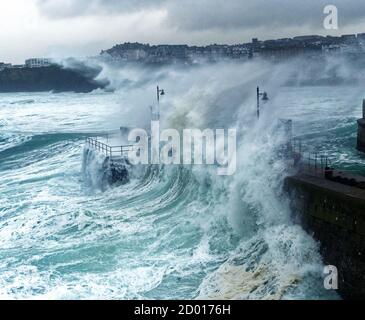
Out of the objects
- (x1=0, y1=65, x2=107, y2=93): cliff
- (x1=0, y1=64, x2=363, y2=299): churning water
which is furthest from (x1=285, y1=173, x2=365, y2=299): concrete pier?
(x1=0, y1=65, x2=107, y2=93): cliff

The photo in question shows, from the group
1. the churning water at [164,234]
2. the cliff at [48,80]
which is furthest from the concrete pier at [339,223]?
the cliff at [48,80]

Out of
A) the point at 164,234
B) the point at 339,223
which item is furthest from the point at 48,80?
the point at 339,223

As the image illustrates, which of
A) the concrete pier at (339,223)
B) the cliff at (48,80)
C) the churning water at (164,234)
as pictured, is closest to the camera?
the concrete pier at (339,223)

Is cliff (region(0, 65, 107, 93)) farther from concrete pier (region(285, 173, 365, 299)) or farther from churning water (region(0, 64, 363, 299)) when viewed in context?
concrete pier (region(285, 173, 365, 299))

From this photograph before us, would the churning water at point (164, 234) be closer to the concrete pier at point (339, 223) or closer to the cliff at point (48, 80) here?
the concrete pier at point (339, 223)

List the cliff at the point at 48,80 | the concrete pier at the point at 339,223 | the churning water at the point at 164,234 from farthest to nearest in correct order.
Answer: the cliff at the point at 48,80 → the churning water at the point at 164,234 → the concrete pier at the point at 339,223

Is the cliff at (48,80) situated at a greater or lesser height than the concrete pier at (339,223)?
greater

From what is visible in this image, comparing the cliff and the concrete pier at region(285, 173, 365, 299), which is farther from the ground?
the cliff
